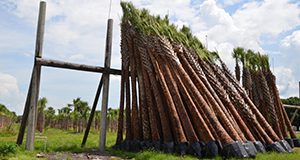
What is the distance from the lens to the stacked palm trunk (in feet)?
29.3

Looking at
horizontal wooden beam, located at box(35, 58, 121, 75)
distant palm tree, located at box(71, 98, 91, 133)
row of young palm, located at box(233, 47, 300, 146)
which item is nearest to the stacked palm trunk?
horizontal wooden beam, located at box(35, 58, 121, 75)

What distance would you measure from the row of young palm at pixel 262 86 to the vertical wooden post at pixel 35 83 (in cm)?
821

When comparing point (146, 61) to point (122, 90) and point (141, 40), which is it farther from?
point (122, 90)

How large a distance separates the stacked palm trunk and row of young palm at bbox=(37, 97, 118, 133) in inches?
909

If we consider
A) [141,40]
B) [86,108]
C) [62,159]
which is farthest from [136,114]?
[86,108]

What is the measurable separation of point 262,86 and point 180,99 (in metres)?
5.94

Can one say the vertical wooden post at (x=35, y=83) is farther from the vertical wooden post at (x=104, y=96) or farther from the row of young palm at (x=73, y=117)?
the row of young palm at (x=73, y=117)

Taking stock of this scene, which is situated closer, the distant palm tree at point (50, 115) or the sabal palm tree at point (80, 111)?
the sabal palm tree at point (80, 111)

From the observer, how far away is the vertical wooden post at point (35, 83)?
32.9 feet

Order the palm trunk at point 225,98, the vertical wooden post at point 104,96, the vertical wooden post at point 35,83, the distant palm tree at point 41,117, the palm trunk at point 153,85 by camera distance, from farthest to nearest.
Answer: the distant palm tree at point 41,117
the vertical wooden post at point 104,96
the vertical wooden post at point 35,83
the palm trunk at point 225,98
the palm trunk at point 153,85

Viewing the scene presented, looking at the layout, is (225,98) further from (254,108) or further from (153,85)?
(153,85)

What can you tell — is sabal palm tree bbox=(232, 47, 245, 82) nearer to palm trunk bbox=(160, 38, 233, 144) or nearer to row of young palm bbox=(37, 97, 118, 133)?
palm trunk bbox=(160, 38, 233, 144)

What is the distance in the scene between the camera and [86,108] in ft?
142

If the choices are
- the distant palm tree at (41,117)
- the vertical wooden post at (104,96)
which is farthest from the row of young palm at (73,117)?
the vertical wooden post at (104,96)
